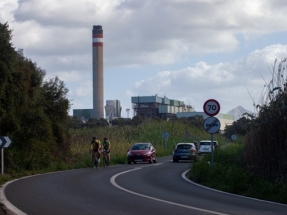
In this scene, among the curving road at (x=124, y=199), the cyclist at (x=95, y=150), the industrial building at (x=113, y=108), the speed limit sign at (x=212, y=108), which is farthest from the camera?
the industrial building at (x=113, y=108)

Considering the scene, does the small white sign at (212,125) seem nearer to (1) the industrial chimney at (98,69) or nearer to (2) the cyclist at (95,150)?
(2) the cyclist at (95,150)

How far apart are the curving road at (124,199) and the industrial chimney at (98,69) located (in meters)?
85.8

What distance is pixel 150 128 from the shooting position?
79875 mm

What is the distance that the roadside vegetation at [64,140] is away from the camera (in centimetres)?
2089

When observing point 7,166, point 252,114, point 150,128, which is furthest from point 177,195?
point 150,128

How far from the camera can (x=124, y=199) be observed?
16.9 meters

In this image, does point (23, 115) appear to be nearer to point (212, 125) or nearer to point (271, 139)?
point (212, 125)

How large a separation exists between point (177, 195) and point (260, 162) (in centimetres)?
474

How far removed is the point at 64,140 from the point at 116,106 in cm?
10422

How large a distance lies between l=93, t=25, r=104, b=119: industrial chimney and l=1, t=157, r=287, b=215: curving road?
8576 cm

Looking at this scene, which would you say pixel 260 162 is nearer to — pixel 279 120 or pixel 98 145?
pixel 279 120

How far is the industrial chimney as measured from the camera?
108125 millimetres

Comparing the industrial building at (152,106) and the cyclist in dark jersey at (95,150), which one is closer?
the cyclist in dark jersey at (95,150)

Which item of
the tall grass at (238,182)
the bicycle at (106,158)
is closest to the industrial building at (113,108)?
the bicycle at (106,158)
